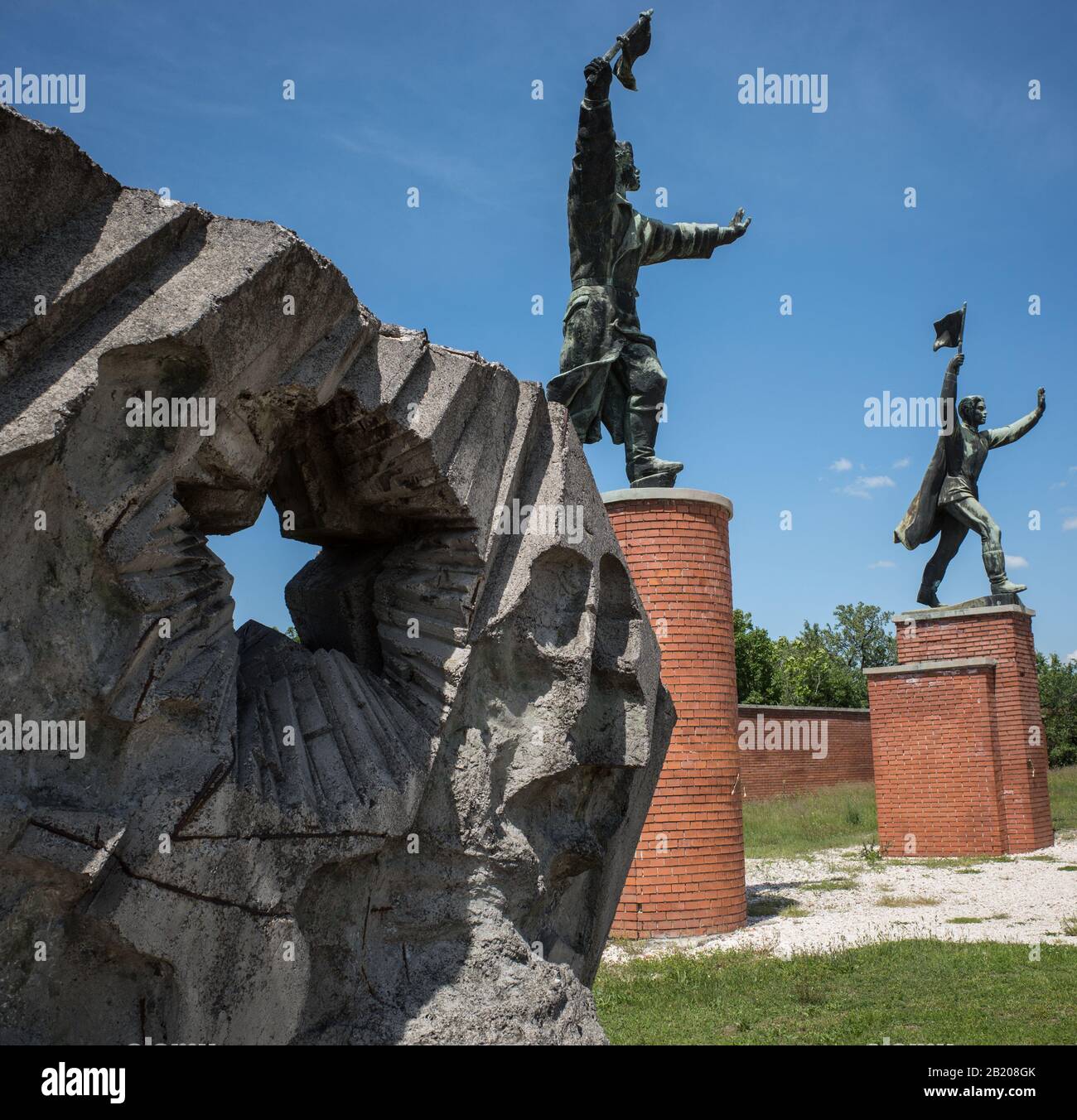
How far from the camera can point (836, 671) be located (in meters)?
37.7

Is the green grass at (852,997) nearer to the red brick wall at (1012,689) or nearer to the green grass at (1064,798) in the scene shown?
the red brick wall at (1012,689)

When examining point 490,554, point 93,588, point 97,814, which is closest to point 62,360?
point 93,588

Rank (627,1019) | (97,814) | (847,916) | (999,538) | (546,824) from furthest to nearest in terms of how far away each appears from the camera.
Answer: (999,538), (847,916), (627,1019), (546,824), (97,814)

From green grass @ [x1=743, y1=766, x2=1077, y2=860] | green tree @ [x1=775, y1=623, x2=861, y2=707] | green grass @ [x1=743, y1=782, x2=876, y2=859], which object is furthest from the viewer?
green tree @ [x1=775, y1=623, x2=861, y2=707]

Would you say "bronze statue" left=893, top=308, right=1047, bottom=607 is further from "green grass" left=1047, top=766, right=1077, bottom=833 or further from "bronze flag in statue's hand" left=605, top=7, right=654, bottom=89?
"bronze flag in statue's hand" left=605, top=7, right=654, bottom=89

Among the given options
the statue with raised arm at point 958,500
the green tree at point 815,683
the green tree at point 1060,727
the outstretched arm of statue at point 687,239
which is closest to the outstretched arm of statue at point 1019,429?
the statue with raised arm at point 958,500

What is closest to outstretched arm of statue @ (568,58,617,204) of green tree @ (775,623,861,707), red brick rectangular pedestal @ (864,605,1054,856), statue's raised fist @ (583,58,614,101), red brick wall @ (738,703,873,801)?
statue's raised fist @ (583,58,614,101)

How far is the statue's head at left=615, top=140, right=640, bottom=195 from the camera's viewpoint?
8648 millimetres

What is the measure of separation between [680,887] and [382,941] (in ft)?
15.5

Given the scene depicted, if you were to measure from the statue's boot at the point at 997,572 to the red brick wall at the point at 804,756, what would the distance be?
4.25m

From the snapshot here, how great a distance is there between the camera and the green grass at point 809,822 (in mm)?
13383

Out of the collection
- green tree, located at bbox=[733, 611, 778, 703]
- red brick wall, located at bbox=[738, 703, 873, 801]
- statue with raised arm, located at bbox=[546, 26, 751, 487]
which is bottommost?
red brick wall, located at bbox=[738, 703, 873, 801]
